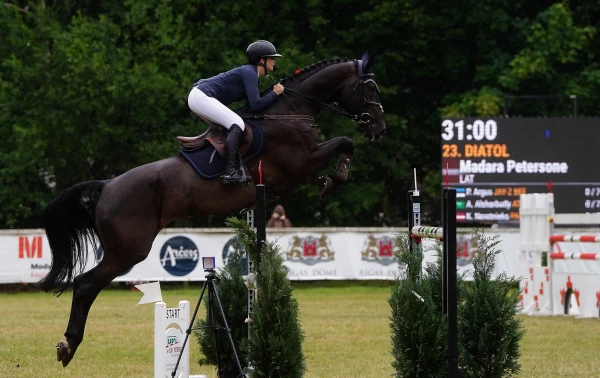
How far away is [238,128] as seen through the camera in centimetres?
762

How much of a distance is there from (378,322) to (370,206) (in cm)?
1159

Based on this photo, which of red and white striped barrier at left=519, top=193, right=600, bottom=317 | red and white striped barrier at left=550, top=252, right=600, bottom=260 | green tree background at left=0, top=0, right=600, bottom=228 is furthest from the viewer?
green tree background at left=0, top=0, right=600, bottom=228

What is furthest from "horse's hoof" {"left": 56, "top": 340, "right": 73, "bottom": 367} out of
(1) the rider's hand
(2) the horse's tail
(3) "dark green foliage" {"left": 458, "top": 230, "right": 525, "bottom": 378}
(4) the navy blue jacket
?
(3) "dark green foliage" {"left": 458, "top": 230, "right": 525, "bottom": 378}

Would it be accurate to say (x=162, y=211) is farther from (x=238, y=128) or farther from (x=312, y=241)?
(x=312, y=241)

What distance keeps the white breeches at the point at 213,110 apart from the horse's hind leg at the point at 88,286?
102 cm

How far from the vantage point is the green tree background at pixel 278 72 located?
22.9 m

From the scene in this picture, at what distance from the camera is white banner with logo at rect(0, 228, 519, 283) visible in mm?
18969

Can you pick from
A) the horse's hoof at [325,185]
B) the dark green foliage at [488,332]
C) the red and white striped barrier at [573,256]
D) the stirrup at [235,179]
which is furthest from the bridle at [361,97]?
the red and white striped barrier at [573,256]

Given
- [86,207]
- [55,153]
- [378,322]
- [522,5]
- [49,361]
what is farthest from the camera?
[522,5]

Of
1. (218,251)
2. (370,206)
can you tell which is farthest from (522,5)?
(218,251)

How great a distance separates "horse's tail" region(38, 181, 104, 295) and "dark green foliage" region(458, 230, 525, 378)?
3226 mm

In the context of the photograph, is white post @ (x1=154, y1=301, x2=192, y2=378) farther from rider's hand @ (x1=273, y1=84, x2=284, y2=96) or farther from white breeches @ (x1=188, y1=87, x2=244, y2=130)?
rider's hand @ (x1=273, y1=84, x2=284, y2=96)

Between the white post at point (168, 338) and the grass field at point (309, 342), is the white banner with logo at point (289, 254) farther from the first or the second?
the white post at point (168, 338)

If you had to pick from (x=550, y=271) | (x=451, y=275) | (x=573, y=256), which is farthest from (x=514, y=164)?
(x=451, y=275)
